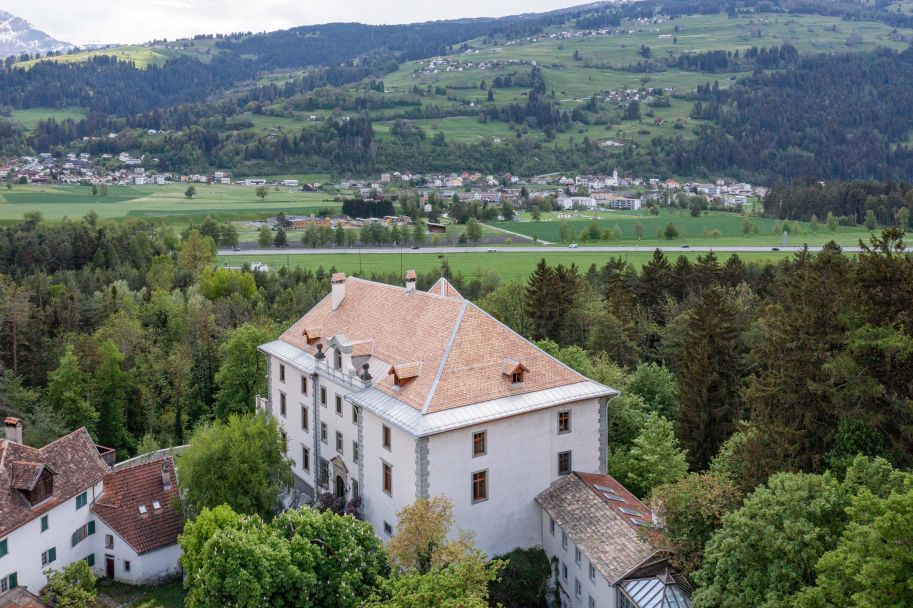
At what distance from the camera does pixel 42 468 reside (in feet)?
151

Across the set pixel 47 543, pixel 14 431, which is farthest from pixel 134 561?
pixel 14 431

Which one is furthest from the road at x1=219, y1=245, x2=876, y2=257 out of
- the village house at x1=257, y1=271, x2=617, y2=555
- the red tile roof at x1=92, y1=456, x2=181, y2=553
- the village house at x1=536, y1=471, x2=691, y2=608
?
the village house at x1=536, y1=471, x2=691, y2=608

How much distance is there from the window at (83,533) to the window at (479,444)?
2687 cm

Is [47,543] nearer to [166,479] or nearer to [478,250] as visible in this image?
[166,479]

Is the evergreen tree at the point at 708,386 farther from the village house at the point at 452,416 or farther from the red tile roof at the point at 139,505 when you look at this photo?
the red tile roof at the point at 139,505

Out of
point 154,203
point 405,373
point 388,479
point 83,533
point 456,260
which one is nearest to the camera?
point 405,373

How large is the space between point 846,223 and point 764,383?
132004 millimetres

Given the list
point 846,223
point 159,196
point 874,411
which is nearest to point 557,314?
point 874,411

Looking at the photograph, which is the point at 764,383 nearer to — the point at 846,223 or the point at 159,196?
the point at 846,223

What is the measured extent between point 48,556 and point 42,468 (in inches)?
209

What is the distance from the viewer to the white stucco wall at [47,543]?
43.7 metres

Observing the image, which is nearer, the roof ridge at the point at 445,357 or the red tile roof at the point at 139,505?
the roof ridge at the point at 445,357

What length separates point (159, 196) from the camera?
18025 cm

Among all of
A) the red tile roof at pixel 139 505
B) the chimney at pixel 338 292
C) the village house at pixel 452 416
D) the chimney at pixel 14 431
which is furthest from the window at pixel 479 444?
the chimney at pixel 14 431
